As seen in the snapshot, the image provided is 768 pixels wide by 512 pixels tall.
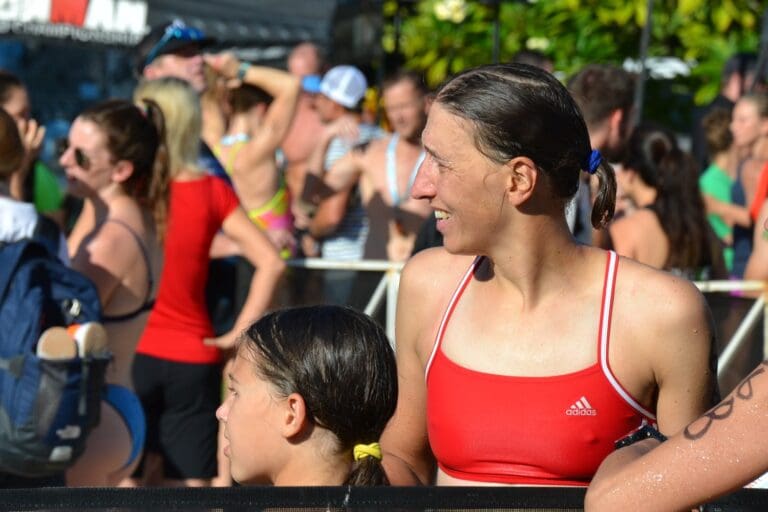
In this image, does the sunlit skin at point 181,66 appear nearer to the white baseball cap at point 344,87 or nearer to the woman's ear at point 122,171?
the woman's ear at point 122,171

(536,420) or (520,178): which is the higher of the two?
(520,178)

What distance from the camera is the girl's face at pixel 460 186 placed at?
2.35 metres

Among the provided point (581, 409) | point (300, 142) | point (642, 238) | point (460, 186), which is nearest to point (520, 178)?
point (460, 186)

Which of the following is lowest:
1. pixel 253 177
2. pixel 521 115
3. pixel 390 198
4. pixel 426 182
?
pixel 390 198

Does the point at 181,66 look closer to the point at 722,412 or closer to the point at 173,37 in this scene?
the point at 173,37

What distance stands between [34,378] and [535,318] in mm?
1839

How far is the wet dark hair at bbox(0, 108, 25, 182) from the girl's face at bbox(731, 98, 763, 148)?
4.43 m

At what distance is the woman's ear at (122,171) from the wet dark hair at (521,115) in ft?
8.07

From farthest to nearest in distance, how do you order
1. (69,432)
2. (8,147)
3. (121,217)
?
(121,217) < (8,147) < (69,432)

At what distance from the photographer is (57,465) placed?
3779 millimetres

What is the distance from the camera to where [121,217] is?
4602 millimetres

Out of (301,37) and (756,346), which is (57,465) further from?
(301,37)

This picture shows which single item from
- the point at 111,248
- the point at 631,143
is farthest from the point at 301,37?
the point at 111,248

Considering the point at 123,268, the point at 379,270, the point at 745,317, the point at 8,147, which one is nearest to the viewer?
the point at 8,147
